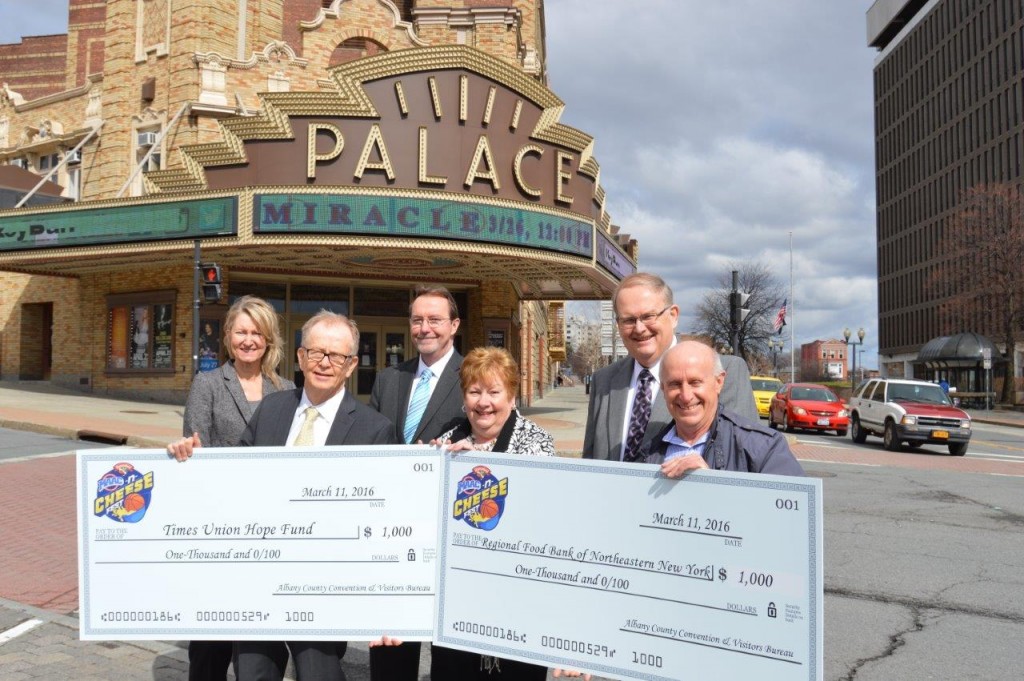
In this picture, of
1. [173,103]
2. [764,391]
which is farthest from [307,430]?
[764,391]

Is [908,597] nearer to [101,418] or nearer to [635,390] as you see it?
[635,390]

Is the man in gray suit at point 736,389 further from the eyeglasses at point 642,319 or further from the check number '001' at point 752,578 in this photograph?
the check number '001' at point 752,578

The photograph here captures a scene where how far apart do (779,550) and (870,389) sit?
2060 cm

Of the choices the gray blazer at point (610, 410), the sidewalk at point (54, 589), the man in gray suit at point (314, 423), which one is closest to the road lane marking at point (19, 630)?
the sidewalk at point (54, 589)

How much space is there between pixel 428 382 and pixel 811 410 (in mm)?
21924

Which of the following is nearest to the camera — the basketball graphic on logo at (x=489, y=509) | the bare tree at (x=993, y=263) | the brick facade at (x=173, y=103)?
the basketball graphic on logo at (x=489, y=509)

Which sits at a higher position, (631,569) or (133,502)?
(133,502)

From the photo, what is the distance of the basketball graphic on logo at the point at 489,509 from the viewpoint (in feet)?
10.8

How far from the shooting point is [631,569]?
10.0 ft

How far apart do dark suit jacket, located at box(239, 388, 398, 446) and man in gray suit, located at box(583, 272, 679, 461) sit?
3.12 ft

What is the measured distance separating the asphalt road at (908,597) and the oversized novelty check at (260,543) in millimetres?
1197

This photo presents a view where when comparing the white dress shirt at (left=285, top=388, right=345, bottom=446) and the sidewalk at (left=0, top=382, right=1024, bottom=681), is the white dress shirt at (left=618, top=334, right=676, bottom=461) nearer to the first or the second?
the white dress shirt at (left=285, top=388, right=345, bottom=446)

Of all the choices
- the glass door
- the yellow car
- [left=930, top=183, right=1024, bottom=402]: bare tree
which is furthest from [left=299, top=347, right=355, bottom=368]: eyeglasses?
[left=930, top=183, right=1024, bottom=402]: bare tree

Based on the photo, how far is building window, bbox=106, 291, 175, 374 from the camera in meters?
23.1
